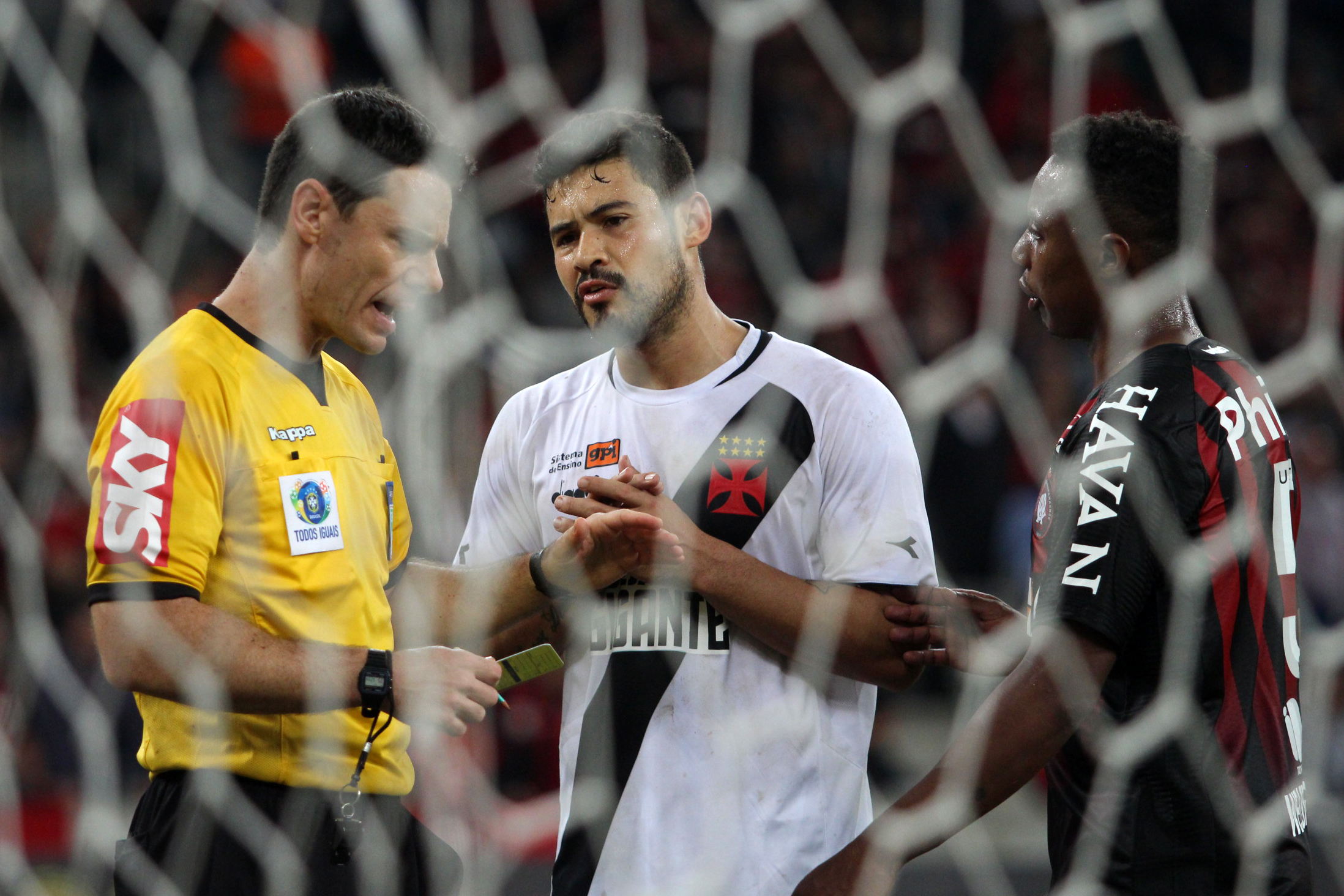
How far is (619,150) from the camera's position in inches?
78.5

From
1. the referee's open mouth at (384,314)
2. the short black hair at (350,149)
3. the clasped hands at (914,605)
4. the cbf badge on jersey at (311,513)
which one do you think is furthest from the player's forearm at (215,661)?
the short black hair at (350,149)

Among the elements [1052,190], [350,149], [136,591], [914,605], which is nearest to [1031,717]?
[914,605]

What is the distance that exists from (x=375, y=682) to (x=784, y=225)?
141 inches

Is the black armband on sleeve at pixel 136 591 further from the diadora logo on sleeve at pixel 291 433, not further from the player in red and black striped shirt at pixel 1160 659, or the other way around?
the player in red and black striped shirt at pixel 1160 659

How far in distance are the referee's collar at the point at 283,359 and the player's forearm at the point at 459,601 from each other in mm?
358

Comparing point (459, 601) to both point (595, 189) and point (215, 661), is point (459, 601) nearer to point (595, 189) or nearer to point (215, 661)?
point (215, 661)

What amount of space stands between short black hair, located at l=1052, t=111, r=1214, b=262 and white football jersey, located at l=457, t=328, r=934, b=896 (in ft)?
1.49

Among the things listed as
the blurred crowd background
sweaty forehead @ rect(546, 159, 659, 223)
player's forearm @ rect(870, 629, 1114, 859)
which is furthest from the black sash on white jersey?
the blurred crowd background

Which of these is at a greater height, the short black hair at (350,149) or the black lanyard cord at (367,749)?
the short black hair at (350,149)

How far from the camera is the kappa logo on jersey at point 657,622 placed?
76.1 inches

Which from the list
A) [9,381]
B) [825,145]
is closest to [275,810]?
[9,381]

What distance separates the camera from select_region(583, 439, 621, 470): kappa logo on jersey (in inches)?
79.7

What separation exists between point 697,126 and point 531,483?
2.51 metres

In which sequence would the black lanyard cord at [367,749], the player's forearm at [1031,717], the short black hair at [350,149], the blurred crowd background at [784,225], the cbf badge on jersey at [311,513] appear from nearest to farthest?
the player's forearm at [1031,717] < the black lanyard cord at [367,749] < the cbf badge on jersey at [311,513] < the short black hair at [350,149] < the blurred crowd background at [784,225]
